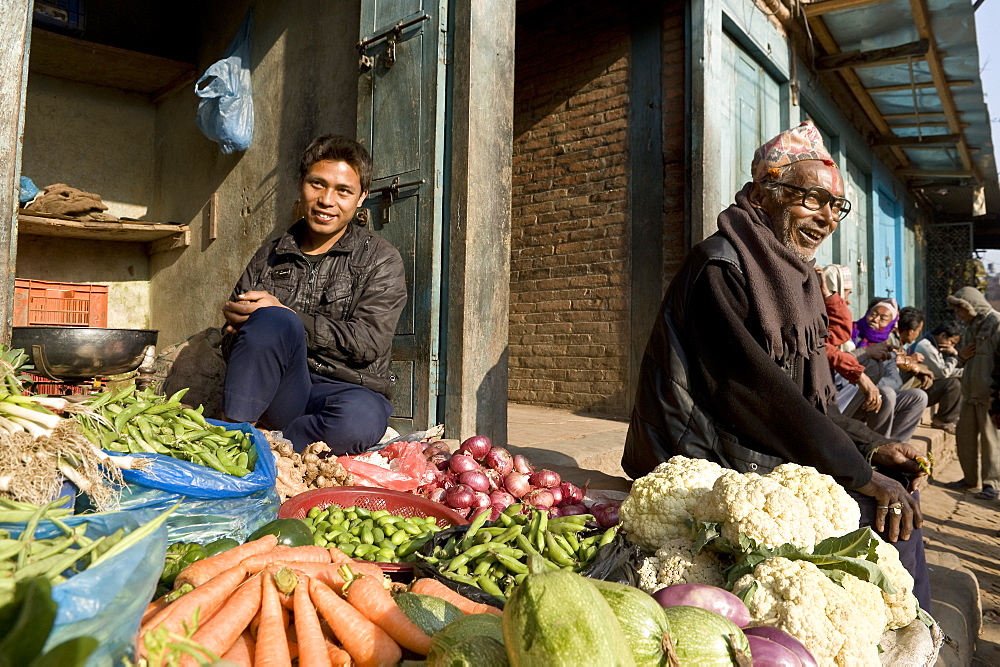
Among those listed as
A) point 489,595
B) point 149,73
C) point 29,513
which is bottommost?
point 489,595

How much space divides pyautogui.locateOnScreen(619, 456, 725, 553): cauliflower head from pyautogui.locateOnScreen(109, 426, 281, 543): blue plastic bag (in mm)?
1259

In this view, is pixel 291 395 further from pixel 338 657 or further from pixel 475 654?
pixel 475 654

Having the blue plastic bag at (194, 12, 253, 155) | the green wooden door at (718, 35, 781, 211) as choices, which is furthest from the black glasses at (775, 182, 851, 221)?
the blue plastic bag at (194, 12, 253, 155)

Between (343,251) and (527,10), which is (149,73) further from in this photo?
(343,251)

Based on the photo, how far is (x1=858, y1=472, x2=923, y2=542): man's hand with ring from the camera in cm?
231

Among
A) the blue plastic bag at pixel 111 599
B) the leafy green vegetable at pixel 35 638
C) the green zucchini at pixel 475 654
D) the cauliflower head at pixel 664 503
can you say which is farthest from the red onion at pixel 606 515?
the leafy green vegetable at pixel 35 638

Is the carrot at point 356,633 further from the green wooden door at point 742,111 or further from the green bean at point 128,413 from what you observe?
the green wooden door at point 742,111

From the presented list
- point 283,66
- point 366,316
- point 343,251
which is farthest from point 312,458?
point 283,66

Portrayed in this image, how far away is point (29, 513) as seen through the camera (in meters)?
1.32

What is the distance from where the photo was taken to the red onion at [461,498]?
3.12m

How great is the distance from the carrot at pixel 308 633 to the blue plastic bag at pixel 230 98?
5.39 metres

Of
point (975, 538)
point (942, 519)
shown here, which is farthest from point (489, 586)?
point (942, 519)

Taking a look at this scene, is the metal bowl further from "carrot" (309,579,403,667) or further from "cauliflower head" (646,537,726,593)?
"cauliflower head" (646,537,726,593)

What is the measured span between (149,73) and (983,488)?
10.1 metres
